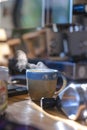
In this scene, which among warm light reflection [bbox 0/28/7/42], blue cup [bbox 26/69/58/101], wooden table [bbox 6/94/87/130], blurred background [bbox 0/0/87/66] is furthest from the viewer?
warm light reflection [bbox 0/28/7/42]

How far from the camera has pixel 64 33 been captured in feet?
9.38

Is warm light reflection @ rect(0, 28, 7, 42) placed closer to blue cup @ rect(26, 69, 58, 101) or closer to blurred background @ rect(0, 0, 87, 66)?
blurred background @ rect(0, 0, 87, 66)

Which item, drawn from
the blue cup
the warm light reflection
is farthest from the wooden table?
the warm light reflection

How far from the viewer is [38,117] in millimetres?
729

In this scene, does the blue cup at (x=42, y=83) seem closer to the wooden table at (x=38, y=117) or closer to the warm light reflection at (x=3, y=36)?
the wooden table at (x=38, y=117)

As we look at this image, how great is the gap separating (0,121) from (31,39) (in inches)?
81.7

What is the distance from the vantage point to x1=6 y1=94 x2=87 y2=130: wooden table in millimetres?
657

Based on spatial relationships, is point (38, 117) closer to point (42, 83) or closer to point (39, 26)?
point (42, 83)

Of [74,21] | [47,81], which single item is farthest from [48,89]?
[74,21]

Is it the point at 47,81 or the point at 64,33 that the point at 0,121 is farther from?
the point at 64,33

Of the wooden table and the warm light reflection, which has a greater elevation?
the warm light reflection

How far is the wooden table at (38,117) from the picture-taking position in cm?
66

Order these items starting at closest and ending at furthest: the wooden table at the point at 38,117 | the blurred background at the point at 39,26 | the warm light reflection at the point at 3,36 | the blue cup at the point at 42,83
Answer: the wooden table at the point at 38,117, the blue cup at the point at 42,83, the blurred background at the point at 39,26, the warm light reflection at the point at 3,36

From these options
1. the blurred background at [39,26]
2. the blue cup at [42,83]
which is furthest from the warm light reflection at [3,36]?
the blue cup at [42,83]
